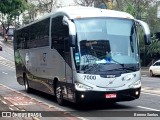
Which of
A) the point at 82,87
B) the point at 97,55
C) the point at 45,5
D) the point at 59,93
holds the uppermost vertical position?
the point at 45,5

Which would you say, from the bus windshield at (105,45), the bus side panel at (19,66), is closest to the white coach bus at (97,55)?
the bus windshield at (105,45)

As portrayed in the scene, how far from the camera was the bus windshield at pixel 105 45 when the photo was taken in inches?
561

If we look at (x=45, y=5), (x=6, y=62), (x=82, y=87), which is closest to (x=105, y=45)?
(x=82, y=87)

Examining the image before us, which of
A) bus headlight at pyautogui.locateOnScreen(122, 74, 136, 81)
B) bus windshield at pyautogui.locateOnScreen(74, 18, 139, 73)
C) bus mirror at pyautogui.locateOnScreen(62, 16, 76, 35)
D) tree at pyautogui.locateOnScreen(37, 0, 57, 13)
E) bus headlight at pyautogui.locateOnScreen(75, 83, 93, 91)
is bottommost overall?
bus headlight at pyautogui.locateOnScreen(75, 83, 93, 91)

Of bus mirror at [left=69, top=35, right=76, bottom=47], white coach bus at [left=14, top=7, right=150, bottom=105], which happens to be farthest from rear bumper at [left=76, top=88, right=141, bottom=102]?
bus mirror at [left=69, top=35, right=76, bottom=47]

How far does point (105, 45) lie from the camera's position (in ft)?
47.4

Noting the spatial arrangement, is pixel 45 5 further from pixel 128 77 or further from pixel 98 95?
pixel 98 95

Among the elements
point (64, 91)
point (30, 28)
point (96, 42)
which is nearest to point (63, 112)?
point (64, 91)

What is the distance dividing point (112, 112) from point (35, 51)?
7.02 metres

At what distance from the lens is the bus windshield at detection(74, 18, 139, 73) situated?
14.2 m

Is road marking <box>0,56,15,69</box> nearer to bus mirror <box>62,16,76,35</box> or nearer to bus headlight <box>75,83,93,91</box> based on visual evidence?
bus mirror <box>62,16,76,35</box>

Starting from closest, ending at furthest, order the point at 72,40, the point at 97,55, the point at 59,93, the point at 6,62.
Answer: the point at 72,40, the point at 97,55, the point at 59,93, the point at 6,62

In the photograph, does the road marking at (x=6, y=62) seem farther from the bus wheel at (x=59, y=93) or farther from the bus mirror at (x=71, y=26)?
the bus mirror at (x=71, y=26)

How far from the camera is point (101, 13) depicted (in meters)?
15.0
